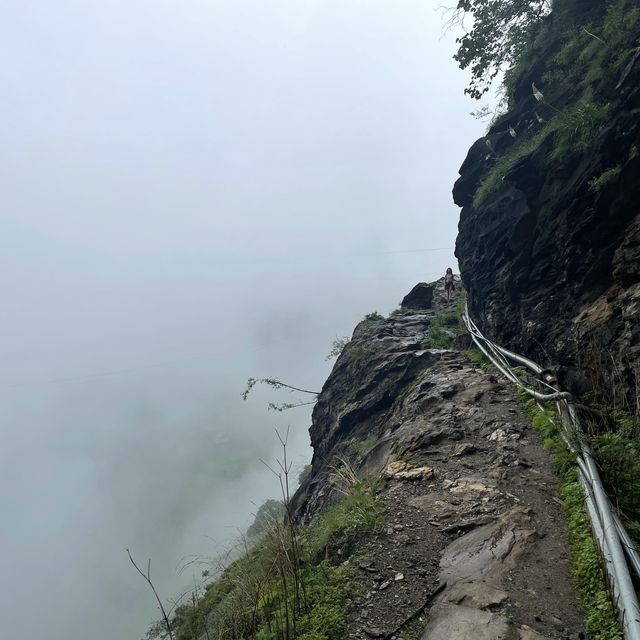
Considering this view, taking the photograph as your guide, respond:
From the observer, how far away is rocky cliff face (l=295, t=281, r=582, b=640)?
3.34 metres

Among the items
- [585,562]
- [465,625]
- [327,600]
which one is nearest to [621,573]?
[585,562]

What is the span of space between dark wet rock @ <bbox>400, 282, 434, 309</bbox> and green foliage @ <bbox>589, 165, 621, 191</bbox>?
57.0 feet

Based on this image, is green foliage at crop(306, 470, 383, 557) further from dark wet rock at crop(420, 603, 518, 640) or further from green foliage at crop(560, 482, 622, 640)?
green foliage at crop(560, 482, 622, 640)

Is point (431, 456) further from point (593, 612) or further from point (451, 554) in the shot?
point (593, 612)

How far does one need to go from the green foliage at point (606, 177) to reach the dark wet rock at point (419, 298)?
683 inches

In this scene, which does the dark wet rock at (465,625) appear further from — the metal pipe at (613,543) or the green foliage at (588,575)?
the metal pipe at (613,543)

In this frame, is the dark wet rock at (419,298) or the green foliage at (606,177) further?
the dark wet rock at (419,298)

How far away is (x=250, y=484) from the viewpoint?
188 meters

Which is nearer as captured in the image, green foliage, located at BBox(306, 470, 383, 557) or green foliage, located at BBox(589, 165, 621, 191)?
green foliage, located at BBox(306, 470, 383, 557)

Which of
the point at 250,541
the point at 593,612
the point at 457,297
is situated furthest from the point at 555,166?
the point at 457,297

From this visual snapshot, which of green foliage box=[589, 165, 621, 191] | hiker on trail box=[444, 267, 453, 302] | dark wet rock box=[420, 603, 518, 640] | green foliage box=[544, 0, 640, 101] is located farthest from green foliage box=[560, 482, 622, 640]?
hiker on trail box=[444, 267, 453, 302]

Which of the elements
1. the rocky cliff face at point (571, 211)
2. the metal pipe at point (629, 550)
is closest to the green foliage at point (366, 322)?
the rocky cliff face at point (571, 211)

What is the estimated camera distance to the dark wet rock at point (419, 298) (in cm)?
2498

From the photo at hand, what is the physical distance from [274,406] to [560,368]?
56.9 feet
